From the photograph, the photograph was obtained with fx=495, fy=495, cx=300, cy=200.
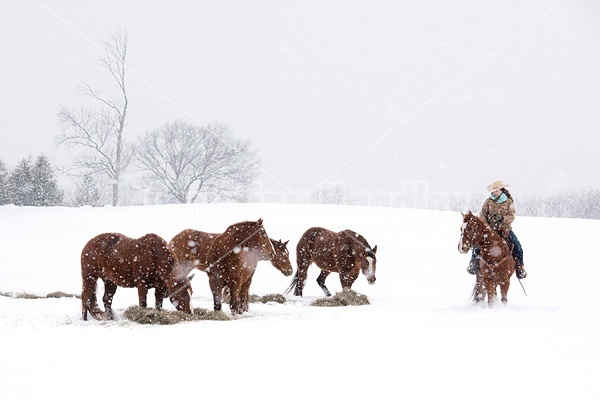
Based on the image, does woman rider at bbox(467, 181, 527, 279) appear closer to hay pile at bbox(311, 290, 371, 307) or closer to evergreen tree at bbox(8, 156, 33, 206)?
hay pile at bbox(311, 290, 371, 307)

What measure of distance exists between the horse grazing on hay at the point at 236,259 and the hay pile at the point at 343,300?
1.64 m

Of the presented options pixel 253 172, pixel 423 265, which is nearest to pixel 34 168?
pixel 253 172

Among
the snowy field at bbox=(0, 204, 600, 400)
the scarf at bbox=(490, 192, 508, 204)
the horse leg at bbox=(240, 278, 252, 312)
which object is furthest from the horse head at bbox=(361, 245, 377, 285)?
the horse leg at bbox=(240, 278, 252, 312)

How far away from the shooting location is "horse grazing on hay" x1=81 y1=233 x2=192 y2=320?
685cm

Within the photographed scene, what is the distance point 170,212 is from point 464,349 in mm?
21080

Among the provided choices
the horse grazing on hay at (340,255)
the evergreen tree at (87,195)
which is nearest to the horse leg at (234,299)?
the horse grazing on hay at (340,255)

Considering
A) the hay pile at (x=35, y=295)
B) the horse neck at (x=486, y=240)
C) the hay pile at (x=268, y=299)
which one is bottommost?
the hay pile at (x=268, y=299)

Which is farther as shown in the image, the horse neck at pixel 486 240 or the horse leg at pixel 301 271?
the horse leg at pixel 301 271

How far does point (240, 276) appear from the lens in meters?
7.72

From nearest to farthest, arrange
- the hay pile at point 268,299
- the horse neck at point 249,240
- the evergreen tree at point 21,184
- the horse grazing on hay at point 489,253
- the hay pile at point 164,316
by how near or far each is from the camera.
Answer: the hay pile at point 164,316, the horse neck at point 249,240, the horse grazing on hay at point 489,253, the hay pile at point 268,299, the evergreen tree at point 21,184

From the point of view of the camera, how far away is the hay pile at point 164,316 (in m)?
6.35

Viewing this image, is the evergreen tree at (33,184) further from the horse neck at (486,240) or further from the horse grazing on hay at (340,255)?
the horse neck at (486,240)

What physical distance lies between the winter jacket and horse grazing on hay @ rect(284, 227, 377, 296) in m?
2.42

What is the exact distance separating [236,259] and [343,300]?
2.55 meters
